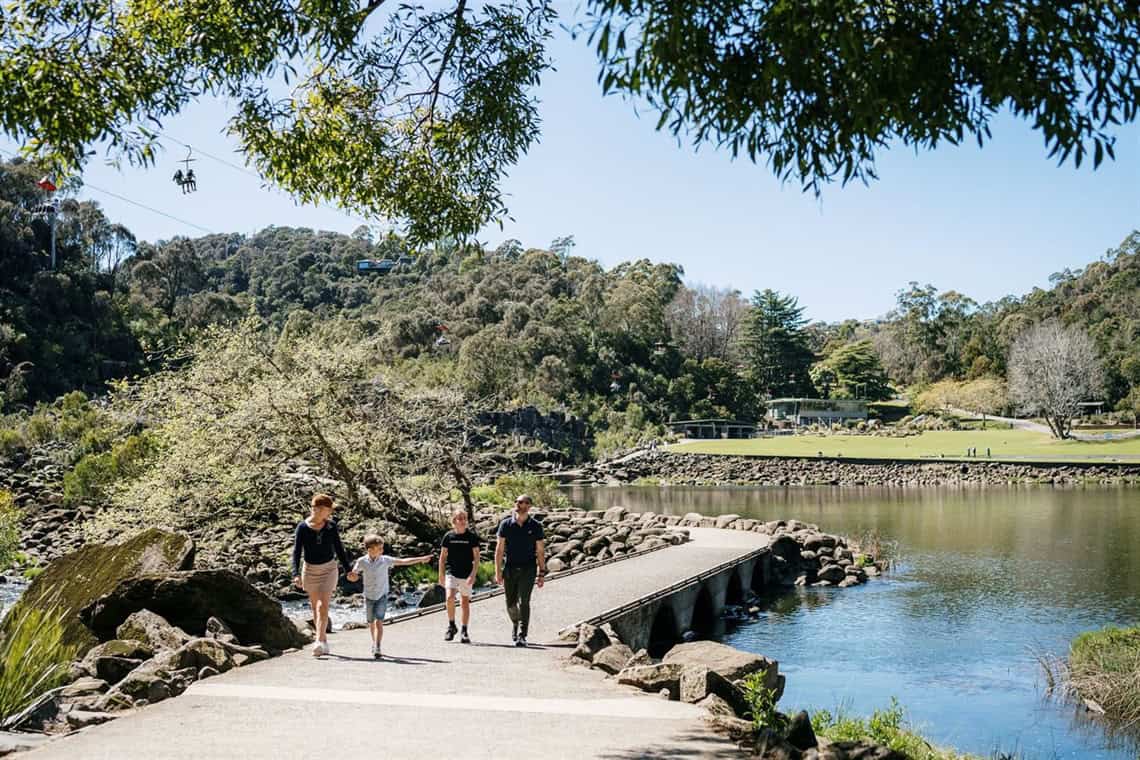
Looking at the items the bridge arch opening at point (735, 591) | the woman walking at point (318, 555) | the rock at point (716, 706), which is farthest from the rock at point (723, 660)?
the bridge arch opening at point (735, 591)

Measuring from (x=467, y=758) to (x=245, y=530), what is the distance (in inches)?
710

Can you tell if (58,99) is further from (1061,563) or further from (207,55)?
(1061,563)

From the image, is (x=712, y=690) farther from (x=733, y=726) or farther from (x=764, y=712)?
(x=764, y=712)

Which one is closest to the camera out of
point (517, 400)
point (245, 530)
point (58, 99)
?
point (58, 99)

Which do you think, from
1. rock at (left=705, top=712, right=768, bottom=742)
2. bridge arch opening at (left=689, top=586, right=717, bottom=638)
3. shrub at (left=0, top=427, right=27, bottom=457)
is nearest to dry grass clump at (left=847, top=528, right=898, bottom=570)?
bridge arch opening at (left=689, top=586, right=717, bottom=638)

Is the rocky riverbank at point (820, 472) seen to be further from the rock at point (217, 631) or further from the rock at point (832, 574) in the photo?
the rock at point (217, 631)

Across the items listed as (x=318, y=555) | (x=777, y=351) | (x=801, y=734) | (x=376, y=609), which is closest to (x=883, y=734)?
(x=801, y=734)

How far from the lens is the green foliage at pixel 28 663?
7.47 meters

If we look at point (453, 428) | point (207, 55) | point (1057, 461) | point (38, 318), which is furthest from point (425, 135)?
point (38, 318)

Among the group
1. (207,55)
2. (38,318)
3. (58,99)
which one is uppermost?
(38,318)

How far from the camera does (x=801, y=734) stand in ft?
22.2

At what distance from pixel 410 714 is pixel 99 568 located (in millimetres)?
6799

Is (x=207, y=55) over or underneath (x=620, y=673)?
over

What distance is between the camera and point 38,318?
69188mm
